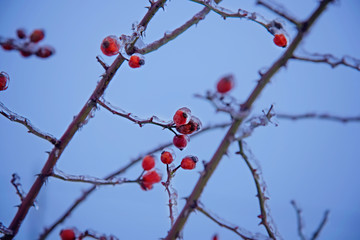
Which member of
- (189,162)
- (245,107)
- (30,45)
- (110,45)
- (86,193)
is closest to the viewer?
(245,107)

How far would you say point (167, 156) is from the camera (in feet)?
3.59

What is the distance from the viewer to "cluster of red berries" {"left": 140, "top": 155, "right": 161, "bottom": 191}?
1.02 metres

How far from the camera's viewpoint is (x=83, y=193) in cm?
129

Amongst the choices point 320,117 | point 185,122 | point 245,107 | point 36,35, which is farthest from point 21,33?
point 320,117

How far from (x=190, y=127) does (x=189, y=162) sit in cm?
16

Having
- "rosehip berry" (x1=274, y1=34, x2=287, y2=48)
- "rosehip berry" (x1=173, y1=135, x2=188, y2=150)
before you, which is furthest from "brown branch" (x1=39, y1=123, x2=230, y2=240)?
"rosehip berry" (x1=274, y1=34, x2=287, y2=48)

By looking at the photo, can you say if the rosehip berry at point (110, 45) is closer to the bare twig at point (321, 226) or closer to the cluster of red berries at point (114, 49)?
the cluster of red berries at point (114, 49)

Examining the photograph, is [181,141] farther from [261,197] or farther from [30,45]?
[30,45]

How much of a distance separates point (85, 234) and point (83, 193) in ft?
1.61

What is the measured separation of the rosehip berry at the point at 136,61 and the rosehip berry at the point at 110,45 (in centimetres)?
6

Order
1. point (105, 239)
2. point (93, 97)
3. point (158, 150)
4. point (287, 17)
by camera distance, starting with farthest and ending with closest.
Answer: point (158, 150)
point (93, 97)
point (105, 239)
point (287, 17)

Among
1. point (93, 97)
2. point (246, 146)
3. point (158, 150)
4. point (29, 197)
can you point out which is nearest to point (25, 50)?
point (93, 97)

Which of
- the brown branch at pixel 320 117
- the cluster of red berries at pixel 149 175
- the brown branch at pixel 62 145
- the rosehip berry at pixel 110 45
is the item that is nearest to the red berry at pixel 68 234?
the brown branch at pixel 62 145

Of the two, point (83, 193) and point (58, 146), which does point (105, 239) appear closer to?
point (58, 146)
